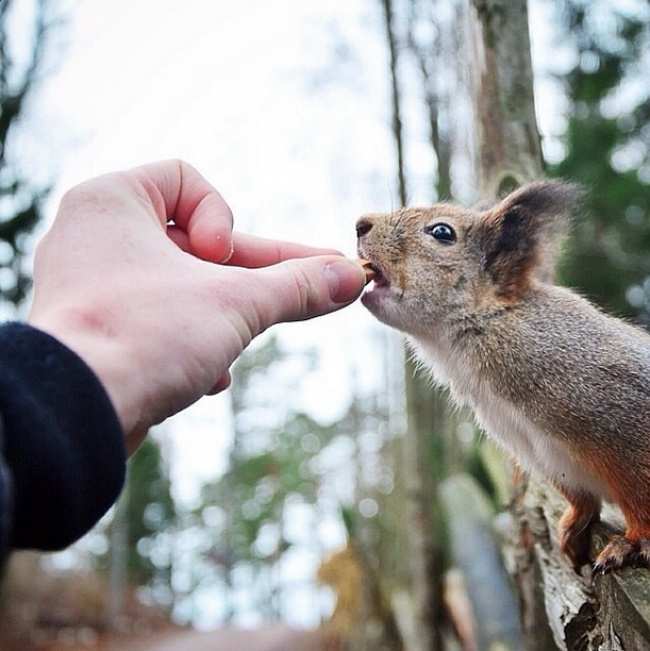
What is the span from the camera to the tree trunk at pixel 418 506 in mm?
4438

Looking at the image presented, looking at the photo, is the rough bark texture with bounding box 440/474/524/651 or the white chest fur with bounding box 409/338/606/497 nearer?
the white chest fur with bounding box 409/338/606/497

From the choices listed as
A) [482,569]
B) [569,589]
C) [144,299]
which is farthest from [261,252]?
[482,569]

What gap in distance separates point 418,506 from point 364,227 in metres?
2.82

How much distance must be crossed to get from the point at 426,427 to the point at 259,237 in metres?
3.61

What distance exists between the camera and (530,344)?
5.90 feet

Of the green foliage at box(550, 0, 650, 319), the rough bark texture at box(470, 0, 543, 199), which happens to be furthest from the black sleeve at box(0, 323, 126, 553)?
the green foliage at box(550, 0, 650, 319)

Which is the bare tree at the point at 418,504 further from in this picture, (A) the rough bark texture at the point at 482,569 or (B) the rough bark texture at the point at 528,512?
(B) the rough bark texture at the point at 528,512

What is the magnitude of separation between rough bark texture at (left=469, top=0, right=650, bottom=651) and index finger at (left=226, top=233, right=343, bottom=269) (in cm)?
82

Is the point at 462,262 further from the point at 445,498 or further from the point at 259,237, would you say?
the point at 445,498

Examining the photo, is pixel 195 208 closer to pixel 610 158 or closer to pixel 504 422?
pixel 504 422

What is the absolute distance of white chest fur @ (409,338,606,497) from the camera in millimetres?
1723

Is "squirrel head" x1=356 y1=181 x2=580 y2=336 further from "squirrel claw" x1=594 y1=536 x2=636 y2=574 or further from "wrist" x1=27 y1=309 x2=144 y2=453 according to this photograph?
"wrist" x1=27 y1=309 x2=144 y2=453

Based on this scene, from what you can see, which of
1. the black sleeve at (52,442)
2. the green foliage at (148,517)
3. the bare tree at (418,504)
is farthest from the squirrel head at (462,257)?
the green foliage at (148,517)

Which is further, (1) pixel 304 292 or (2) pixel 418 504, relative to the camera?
(2) pixel 418 504
